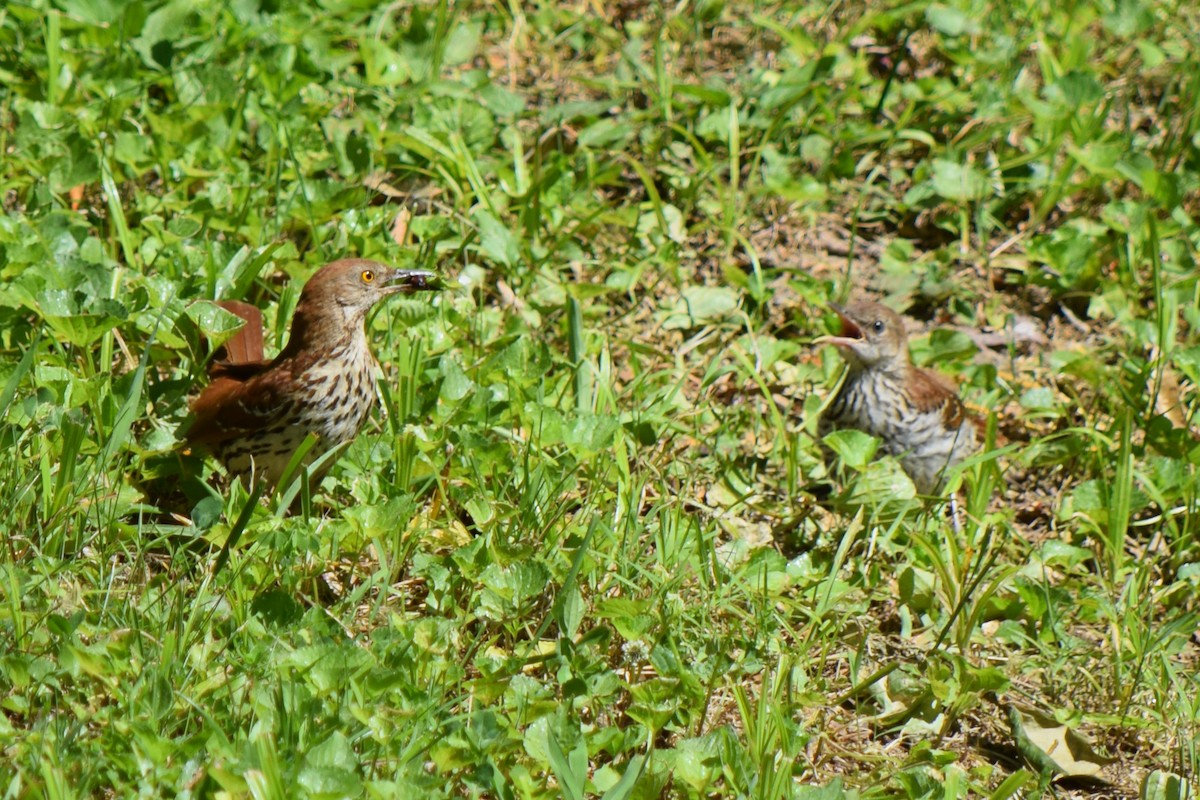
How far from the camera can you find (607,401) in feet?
16.6

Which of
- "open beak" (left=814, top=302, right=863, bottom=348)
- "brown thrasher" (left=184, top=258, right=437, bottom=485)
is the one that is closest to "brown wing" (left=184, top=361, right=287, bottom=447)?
"brown thrasher" (left=184, top=258, right=437, bottom=485)

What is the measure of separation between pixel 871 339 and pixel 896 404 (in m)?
0.28

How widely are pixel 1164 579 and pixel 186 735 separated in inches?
136

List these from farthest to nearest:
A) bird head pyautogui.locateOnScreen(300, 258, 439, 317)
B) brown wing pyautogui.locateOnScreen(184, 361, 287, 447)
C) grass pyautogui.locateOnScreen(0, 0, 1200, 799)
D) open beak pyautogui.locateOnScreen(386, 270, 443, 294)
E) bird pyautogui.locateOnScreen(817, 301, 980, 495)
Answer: bird pyautogui.locateOnScreen(817, 301, 980, 495) → open beak pyautogui.locateOnScreen(386, 270, 443, 294) → bird head pyautogui.locateOnScreen(300, 258, 439, 317) → brown wing pyautogui.locateOnScreen(184, 361, 287, 447) → grass pyautogui.locateOnScreen(0, 0, 1200, 799)

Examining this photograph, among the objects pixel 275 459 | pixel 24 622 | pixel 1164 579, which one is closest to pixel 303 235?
pixel 275 459

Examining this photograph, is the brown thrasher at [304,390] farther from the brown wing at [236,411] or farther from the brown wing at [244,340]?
the brown wing at [244,340]

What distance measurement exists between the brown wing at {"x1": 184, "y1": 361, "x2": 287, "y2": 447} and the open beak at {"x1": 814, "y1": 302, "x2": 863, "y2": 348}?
6.92 feet

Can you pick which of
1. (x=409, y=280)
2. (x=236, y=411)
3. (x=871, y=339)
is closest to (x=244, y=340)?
(x=236, y=411)

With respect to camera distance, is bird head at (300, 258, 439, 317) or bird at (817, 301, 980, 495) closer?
bird head at (300, 258, 439, 317)

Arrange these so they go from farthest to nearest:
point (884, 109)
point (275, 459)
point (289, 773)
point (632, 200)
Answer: point (884, 109) → point (632, 200) → point (275, 459) → point (289, 773)

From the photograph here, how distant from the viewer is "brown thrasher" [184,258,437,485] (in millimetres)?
4395

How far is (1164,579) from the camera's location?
5.00 meters

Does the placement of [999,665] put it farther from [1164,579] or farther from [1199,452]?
[1199,452]

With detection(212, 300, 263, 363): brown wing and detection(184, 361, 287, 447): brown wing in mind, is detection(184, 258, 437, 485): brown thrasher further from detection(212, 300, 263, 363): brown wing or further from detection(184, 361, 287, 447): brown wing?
detection(212, 300, 263, 363): brown wing
